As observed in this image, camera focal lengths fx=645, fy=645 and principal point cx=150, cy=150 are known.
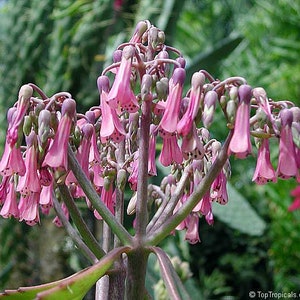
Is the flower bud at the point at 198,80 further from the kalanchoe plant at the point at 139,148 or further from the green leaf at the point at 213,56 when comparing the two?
the green leaf at the point at 213,56

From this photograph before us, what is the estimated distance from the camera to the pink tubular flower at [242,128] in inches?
29.5

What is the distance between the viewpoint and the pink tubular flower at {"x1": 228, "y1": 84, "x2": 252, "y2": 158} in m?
0.75

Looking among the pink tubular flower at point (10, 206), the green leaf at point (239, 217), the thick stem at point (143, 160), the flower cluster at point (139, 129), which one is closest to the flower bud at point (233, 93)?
the flower cluster at point (139, 129)

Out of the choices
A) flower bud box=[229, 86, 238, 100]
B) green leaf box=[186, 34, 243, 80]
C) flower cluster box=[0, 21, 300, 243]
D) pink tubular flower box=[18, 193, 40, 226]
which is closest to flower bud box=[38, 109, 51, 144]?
flower cluster box=[0, 21, 300, 243]

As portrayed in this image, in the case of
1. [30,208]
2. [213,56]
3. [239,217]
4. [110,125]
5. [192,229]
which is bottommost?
[239,217]

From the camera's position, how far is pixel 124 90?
2.68 ft

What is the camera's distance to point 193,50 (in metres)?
4.73

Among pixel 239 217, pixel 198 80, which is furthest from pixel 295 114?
pixel 239 217

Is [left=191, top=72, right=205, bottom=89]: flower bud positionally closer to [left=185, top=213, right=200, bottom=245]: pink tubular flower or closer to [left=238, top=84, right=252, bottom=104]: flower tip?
[left=238, top=84, right=252, bottom=104]: flower tip

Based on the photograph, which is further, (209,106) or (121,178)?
(121,178)

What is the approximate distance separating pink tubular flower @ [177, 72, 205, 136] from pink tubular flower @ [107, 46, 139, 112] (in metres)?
0.07

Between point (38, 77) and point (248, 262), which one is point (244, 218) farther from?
point (248, 262)

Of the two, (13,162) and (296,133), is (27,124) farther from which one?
(296,133)

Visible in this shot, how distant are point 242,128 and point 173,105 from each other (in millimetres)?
105
